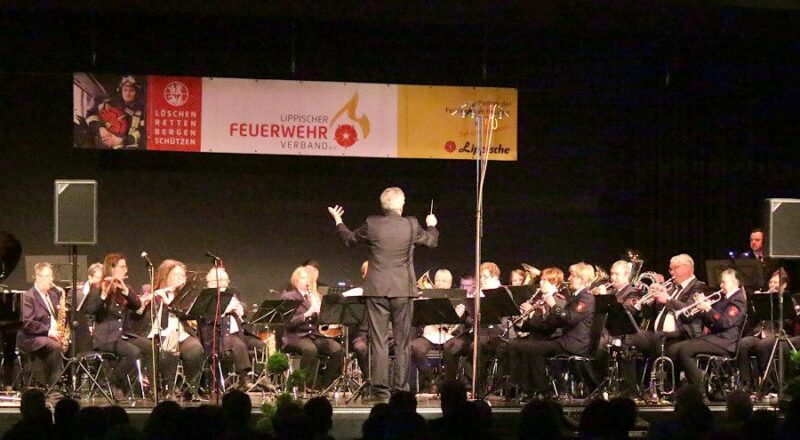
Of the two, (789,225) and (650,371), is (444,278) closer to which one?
(650,371)

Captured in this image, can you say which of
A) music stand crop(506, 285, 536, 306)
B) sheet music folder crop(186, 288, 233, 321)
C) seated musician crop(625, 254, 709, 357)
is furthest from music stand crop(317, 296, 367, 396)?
seated musician crop(625, 254, 709, 357)

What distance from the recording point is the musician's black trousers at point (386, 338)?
1005 centimetres

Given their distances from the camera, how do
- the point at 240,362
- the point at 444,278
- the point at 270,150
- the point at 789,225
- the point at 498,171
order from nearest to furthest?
the point at 789,225, the point at 240,362, the point at 444,278, the point at 270,150, the point at 498,171

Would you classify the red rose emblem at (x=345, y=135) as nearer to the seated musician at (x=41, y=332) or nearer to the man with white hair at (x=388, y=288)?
the seated musician at (x=41, y=332)

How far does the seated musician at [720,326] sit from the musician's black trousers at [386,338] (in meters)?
2.80

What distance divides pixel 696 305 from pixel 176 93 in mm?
6833

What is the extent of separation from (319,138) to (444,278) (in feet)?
8.17

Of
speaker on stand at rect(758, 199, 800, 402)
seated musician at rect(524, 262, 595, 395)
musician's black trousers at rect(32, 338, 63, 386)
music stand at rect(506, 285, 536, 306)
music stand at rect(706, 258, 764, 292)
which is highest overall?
speaker on stand at rect(758, 199, 800, 402)

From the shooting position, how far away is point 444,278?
1376cm

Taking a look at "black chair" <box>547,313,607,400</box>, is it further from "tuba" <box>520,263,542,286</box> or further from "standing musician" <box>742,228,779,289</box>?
"tuba" <box>520,263,542,286</box>

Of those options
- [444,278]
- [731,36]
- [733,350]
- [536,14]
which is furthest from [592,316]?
[731,36]

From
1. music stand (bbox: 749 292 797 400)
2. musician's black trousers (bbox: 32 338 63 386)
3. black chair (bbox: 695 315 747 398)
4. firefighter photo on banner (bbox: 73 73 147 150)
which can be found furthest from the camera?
firefighter photo on banner (bbox: 73 73 147 150)

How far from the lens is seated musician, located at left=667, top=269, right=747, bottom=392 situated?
11.1 metres

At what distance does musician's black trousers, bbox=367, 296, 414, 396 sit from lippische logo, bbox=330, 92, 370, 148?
500cm
